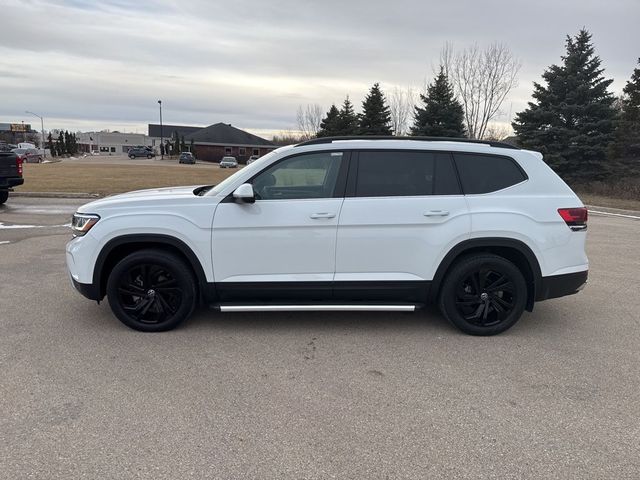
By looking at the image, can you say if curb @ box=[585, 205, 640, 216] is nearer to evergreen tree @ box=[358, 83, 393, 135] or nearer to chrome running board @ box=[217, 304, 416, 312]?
chrome running board @ box=[217, 304, 416, 312]

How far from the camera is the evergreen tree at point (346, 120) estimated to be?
4447cm

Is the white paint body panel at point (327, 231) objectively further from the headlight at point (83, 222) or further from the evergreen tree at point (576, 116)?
the evergreen tree at point (576, 116)

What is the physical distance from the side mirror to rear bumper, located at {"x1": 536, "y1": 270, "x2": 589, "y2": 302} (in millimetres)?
2782

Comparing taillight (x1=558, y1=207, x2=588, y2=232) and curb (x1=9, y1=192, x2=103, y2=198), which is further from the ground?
taillight (x1=558, y1=207, x2=588, y2=232)

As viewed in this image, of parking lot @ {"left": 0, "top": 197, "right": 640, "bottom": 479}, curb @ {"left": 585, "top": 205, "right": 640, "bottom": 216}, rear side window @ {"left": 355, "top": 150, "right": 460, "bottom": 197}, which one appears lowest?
parking lot @ {"left": 0, "top": 197, "right": 640, "bottom": 479}

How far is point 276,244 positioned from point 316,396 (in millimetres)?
1484

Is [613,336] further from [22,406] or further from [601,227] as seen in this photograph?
[601,227]

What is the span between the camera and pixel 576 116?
27.3 metres

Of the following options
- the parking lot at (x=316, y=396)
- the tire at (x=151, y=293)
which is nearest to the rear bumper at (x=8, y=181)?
the parking lot at (x=316, y=396)

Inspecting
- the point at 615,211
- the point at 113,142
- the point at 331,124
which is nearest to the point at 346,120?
the point at 331,124

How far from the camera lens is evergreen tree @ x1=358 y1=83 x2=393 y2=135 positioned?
133 ft

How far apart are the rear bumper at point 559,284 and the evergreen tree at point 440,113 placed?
97.3ft

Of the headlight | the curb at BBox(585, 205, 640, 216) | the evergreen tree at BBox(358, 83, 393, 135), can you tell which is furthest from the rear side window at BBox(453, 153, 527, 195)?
the evergreen tree at BBox(358, 83, 393, 135)

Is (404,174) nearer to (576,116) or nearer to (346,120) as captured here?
(576,116)
